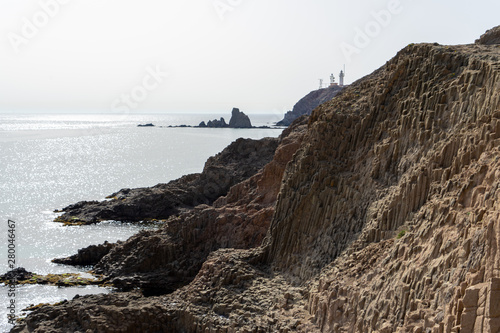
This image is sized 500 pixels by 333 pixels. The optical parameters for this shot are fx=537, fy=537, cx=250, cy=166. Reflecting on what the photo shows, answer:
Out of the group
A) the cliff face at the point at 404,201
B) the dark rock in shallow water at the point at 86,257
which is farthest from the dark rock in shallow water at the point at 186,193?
the cliff face at the point at 404,201

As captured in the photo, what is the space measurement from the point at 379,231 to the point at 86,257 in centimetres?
3130

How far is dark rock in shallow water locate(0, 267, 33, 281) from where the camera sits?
4131 cm

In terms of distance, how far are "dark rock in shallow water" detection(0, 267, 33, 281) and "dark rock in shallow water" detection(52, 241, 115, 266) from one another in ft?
15.2

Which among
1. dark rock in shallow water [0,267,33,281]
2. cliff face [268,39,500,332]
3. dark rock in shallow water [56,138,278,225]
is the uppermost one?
cliff face [268,39,500,332]

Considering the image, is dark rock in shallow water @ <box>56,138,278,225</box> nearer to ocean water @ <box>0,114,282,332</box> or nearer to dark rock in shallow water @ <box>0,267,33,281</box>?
ocean water @ <box>0,114,282,332</box>

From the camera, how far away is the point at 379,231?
23.7m

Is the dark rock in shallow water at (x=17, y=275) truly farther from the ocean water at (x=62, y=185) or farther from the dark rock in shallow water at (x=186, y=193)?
the dark rock in shallow water at (x=186, y=193)

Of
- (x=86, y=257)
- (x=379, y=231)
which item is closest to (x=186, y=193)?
(x=86, y=257)

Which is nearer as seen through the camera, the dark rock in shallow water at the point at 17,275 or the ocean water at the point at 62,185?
the dark rock in shallow water at the point at 17,275

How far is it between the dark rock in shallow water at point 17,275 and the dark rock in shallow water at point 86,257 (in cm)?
463

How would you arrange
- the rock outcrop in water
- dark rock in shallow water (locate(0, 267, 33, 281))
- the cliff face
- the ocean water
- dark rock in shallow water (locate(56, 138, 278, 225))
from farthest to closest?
1. dark rock in shallow water (locate(56, 138, 278, 225))
2. the ocean water
3. dark rock in shallow water (locate(0, 267, 33, 281))
4. the rock outcrop in water
5. the cliff face

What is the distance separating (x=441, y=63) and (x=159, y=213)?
46.5 meters

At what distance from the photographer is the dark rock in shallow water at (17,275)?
41.3 m

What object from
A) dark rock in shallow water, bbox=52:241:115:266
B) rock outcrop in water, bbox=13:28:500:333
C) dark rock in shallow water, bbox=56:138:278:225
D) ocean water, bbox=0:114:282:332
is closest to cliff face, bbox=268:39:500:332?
rock outcrop in water, bbox=13:28:500:333
